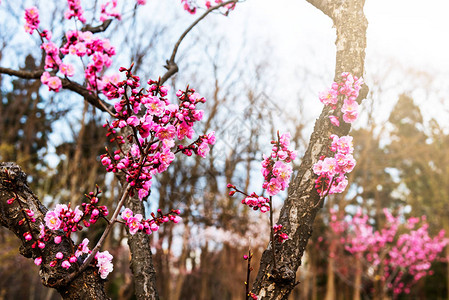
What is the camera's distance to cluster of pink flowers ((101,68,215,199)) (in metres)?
1.66

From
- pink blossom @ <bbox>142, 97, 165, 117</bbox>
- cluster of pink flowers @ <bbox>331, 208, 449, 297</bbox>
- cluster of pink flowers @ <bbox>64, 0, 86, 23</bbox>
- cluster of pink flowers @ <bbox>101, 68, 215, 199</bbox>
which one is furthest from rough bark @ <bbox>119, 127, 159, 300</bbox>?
cluster of pink flowers @ <bbox>331, 208, 449, 297</bbox>

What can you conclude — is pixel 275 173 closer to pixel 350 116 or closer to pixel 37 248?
pixel 350 116

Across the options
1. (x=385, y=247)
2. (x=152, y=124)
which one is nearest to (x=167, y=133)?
(x=152, y=124)

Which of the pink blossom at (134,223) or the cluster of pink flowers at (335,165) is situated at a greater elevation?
the cluster of pink flowers at (335,165)

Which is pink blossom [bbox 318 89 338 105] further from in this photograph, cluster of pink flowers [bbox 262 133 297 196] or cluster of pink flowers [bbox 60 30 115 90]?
cluster of pink flowers [bbox 60 30 115 90]

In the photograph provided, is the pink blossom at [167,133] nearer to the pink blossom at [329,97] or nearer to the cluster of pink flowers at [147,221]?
the cluster of pink flowers at [147,221]

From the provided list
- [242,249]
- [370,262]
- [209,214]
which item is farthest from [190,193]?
[370,262]

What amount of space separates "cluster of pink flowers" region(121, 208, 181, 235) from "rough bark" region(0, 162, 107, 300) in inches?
10.9

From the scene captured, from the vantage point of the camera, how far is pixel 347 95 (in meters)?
2.03

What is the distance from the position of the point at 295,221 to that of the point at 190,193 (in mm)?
8042

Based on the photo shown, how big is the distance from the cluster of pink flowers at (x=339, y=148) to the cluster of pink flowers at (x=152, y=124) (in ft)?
1.93

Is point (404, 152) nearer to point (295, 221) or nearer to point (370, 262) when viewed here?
point (370, 262)

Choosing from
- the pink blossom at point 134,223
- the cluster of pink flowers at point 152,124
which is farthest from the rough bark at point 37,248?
the cluster of pink flowers at point 152,124

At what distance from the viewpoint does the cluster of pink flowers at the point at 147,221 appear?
5.73 ft
